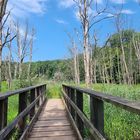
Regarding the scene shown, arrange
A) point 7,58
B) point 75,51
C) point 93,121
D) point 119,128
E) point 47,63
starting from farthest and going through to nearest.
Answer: point 47,63 → point 75,51 → point 7,58 → point 119,128 → point 93,121

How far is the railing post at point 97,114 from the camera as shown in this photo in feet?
9.24

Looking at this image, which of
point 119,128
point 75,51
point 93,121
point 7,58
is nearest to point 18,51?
point 7,58

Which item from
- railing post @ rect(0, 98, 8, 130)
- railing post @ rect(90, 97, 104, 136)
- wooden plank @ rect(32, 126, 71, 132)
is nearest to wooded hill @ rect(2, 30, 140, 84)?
wooden plank @ rect(32, 126, 71, 132)

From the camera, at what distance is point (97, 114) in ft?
9.52

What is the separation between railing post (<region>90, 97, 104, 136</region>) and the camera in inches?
111

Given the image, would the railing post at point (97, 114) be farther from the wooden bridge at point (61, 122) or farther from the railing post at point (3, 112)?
the railing post at point (3, 112)

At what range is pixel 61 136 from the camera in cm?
506

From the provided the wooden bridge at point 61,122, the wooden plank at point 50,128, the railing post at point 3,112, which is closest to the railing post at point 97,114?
the wooden bridge at point 61,122

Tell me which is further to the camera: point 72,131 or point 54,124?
point 54,124

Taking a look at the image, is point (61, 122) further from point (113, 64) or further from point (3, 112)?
point (113, 64)

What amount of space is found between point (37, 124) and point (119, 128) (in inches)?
83.3

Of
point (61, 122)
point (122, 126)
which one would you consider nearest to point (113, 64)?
point (61, 122)

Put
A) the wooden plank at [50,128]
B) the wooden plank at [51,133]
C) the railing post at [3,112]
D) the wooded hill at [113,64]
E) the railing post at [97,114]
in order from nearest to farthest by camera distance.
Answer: the railing post at [97,114], the railing post at [3,112], the wooden plank at [51,133], the wooden plank at [50,128], the wooded hill at [113,64]

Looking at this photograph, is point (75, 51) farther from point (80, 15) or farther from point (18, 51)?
point (80, 15)
